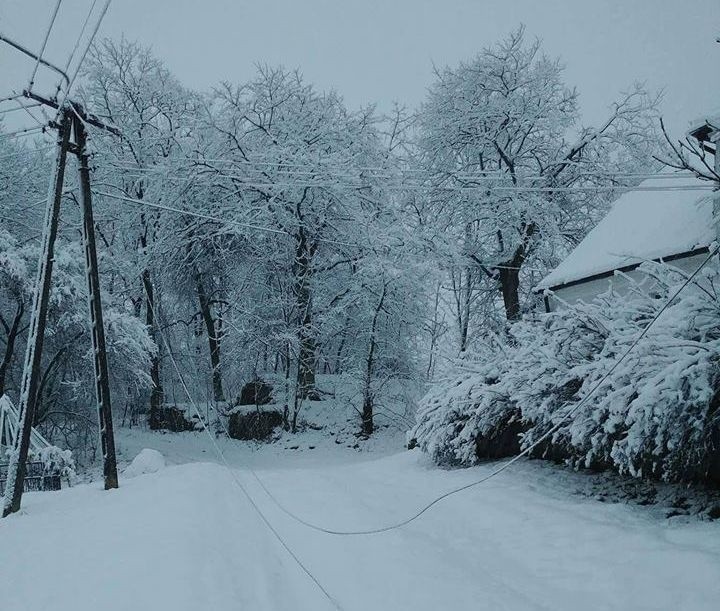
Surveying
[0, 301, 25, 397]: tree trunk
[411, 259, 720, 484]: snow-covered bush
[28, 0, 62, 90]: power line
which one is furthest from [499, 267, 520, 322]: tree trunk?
[0, 301, 25, 397]: tree trunk

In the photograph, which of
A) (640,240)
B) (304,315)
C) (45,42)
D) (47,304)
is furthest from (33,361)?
(304,315)

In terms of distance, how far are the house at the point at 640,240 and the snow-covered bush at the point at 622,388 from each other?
116 centimetres

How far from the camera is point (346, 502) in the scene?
7.57m

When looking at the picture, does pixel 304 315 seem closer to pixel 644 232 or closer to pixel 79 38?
pixel 644 232

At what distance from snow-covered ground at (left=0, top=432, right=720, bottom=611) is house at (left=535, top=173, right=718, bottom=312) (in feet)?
13.5

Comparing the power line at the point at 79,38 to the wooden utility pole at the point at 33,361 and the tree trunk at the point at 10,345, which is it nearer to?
the wooden utility pole at the point at 33,361

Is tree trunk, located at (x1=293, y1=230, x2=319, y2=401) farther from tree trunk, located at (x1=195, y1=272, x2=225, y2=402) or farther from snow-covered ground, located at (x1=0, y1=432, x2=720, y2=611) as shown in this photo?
snow-covered ground, located at (x1=0, y1=432, x2=720, y2=611)

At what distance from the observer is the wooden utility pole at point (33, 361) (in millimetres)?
7824

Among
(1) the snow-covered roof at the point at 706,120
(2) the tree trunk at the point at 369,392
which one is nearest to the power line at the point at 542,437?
(1) the snow-covered roof at the point at 706,120

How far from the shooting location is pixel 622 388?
219 inches

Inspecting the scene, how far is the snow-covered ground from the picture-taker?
4.02 metres

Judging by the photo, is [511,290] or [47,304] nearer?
[47,304]

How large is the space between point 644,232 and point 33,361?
37.4 feet

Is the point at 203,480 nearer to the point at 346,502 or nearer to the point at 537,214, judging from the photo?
the point at 346,502
